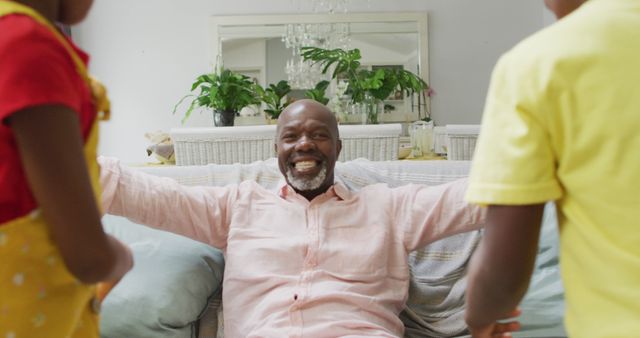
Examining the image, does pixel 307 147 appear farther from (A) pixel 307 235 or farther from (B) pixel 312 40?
(B) pixel 312 40

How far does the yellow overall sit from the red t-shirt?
0.02m

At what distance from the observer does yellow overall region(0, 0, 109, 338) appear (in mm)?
658

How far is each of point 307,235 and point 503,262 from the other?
1.16m

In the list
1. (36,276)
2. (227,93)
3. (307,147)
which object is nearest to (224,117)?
(227,93)

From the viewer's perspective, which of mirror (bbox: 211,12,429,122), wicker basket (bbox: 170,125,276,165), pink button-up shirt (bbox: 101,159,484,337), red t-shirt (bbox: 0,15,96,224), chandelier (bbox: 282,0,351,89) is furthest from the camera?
mirror (bbox: 211,12,429,122)

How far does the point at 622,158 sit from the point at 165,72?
5035 mm

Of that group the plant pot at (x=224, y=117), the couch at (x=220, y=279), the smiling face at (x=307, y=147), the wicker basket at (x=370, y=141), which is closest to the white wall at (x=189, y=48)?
the plant pot at (x=224, y=117)

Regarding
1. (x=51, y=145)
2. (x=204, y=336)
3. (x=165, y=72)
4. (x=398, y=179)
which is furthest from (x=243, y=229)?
(x=165, y=72)

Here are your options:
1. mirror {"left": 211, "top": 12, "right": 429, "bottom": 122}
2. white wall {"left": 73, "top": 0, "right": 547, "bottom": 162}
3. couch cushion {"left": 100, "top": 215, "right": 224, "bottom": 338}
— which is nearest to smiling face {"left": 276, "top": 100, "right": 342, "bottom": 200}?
couch cushion {"left": 100, "top": 215, "right": 224, "bottom": 338}

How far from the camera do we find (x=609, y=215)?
607 mm

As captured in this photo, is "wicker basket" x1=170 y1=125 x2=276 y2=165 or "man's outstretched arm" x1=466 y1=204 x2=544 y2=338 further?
"wicker basket" x1=170 y1=125 x2=276 y2=165

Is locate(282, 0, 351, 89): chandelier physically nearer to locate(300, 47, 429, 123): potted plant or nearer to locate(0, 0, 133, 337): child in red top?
locate(300, 47, 429, 123): potted plant

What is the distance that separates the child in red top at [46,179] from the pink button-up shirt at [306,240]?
0.93 meters

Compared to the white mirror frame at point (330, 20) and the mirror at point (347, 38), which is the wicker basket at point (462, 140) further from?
the white mirror frame at point (330, 20)
